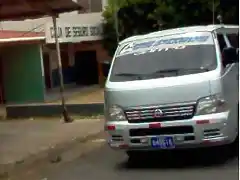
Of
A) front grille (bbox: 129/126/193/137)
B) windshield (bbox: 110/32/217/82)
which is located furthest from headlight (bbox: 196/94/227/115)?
windshield (bbox: 110/32/217/82)

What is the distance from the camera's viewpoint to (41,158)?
1036cm

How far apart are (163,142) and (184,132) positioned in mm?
339

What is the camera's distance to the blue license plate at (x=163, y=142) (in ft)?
26.6

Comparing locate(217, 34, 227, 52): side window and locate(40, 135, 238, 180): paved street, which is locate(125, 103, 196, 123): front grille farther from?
locate(217, 34, 227, 52): side window

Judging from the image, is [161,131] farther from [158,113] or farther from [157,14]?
[157,14]

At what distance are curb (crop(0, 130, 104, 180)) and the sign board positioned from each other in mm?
9850

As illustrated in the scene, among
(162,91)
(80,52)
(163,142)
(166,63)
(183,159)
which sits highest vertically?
(166,63)

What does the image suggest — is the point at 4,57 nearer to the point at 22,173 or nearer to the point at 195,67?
the point at 22,173

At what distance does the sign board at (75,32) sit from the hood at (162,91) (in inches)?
526

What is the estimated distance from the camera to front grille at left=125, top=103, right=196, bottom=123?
317 inches

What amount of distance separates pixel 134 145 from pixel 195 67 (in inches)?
57.2

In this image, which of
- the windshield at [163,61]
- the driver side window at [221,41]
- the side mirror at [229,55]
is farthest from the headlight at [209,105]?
the driver side window at [221,41]

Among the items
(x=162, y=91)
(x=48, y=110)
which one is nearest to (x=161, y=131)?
(x=162, y=91)

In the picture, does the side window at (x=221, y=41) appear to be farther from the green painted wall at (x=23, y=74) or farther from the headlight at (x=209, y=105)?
the green painted wall at (x=23, y=74)
